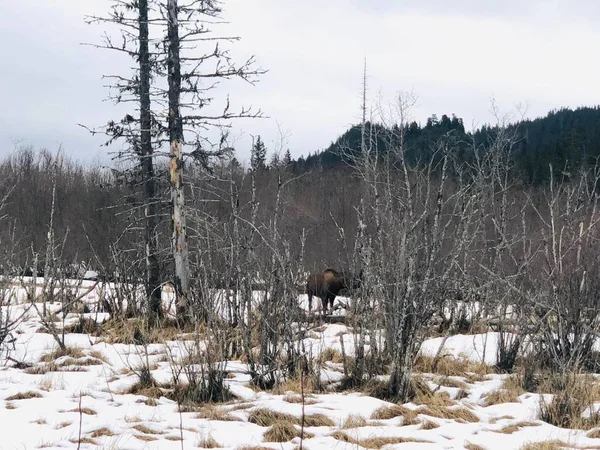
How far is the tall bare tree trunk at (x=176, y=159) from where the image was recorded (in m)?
11.6

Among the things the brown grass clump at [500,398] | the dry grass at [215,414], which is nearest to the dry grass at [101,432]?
the dry grass at [215,414]

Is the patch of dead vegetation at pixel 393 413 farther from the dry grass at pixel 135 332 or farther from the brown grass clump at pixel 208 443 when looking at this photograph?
the dry grass at pixel 135 332

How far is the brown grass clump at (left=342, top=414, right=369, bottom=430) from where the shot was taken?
5.24 metres

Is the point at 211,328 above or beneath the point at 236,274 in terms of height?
beneath

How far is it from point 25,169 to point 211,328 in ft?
154

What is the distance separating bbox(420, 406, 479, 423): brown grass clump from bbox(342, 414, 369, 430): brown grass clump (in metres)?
0.64

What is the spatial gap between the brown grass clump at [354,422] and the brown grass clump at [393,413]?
17 cm

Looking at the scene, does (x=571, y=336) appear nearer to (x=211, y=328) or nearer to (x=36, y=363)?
(x=211, y=328)

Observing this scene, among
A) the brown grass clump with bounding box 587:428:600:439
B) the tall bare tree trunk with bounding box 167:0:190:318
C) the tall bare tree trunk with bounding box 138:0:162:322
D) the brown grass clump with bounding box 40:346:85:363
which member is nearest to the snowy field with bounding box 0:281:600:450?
the brown grass clump with bounding box 587:428:600:439

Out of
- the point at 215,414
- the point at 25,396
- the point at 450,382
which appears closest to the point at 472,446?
the point at 450,382

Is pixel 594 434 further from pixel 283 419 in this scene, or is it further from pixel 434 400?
pixel 283 419

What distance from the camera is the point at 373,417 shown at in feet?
18.2

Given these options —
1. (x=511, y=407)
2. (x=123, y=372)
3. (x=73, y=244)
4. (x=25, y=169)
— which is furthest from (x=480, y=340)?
(x=25, y=169)

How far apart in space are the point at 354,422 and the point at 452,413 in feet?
3.16
